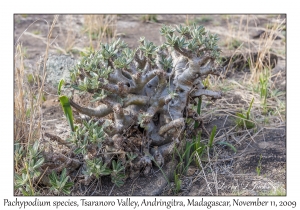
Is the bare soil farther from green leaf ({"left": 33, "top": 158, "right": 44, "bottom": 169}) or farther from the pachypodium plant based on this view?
green leaf ({"left": 33, "top": 158, "right": 44, "bottom": 169})

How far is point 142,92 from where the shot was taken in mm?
2736

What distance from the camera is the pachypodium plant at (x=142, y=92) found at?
253cm

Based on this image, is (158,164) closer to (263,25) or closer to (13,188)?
(13,188)

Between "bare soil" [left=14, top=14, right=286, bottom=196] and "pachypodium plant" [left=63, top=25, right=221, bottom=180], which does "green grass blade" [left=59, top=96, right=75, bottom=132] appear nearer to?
"pachypodium plant" [left=63, top=25, right=221, bottom=180]

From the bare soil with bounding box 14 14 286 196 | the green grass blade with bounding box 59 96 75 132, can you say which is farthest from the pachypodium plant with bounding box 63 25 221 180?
the bare soil with bounding box 14 14 286 196

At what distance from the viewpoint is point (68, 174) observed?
257cm

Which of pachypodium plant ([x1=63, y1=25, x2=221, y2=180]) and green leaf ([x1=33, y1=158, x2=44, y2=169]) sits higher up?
pachypodium plant ([x1=63, y1=25, x2=221, y2=180])

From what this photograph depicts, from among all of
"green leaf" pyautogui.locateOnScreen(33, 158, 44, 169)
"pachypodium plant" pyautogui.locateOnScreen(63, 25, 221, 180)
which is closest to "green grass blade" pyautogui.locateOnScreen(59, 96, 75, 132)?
"pachypodium plant" pyautogui.locateOnScreen(63, 25, 221, 180)

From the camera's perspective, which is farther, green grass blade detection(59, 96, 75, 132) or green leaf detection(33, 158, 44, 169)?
green grass blade detection(59, 96, 75, 132)

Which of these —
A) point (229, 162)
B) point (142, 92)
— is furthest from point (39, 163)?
point (229, 162)

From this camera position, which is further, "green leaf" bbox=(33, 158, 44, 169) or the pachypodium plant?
the pachypodium plant

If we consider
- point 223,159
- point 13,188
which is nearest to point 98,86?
point 13,188

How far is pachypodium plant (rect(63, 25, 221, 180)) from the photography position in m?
2.53

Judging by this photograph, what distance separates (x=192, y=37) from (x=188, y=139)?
80 cm
